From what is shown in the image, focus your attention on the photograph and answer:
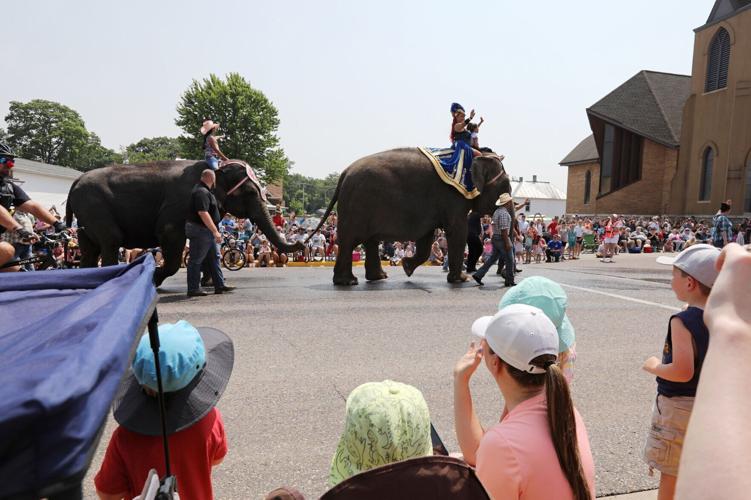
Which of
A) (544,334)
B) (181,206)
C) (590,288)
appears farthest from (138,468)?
(590,288)

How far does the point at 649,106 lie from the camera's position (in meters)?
43.8

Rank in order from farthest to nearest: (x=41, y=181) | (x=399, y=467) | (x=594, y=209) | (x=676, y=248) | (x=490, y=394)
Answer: (x=594, y=209) → (x=41, y=181) → (x=676, y=248) → (x=490, y=394) → (x=399, y=467)

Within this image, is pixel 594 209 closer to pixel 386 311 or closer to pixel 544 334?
pixel 386 311

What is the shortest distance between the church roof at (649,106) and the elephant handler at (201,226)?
39.7 m

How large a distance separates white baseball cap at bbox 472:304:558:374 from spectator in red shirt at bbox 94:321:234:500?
1.11m

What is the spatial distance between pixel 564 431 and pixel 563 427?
13mm

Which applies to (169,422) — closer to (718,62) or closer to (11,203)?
(11,203)

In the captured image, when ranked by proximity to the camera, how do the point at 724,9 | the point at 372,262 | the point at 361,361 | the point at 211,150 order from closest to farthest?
the point at 361,361 < the point at 211,150 < the point at 372,262 < the point at 724,9

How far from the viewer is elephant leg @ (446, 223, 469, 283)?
10492mm

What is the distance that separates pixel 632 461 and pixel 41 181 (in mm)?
40551

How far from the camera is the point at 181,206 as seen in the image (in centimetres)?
880

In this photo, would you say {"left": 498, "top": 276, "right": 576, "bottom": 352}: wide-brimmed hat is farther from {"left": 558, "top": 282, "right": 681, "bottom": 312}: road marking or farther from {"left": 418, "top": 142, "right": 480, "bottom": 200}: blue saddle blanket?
{"left": 418, "top": 142, "right": 480, "bottom": 200}: blue saddle blanket

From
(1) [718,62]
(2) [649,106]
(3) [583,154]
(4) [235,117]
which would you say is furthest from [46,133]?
(1) [718,62]

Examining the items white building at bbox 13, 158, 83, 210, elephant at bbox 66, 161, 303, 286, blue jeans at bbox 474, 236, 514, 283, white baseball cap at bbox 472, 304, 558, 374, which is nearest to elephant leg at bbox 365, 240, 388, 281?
blue jeans at bbox 474, 236, 514, 283
